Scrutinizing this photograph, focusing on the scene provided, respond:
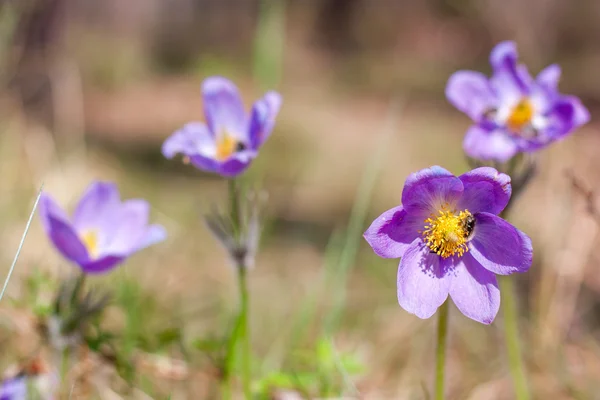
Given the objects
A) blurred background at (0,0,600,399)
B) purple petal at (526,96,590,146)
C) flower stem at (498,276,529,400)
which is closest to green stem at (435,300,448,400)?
blurred background at (0,0,600,399)

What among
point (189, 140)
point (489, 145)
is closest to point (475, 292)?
point (489, 145)

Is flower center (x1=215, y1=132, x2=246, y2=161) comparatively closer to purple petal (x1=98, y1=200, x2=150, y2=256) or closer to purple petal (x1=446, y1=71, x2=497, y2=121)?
purple petal (x1=98, y1=200, x2=150, y2=256)

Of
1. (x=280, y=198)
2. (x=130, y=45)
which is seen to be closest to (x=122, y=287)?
(x=280, y=198)

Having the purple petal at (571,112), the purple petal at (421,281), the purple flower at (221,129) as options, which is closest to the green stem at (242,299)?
the purple flower at (221,129)

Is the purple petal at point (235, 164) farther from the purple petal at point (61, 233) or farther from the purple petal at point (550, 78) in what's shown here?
the purple petal at point (550, 78)

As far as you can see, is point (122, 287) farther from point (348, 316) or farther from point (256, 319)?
point (348, 316)
